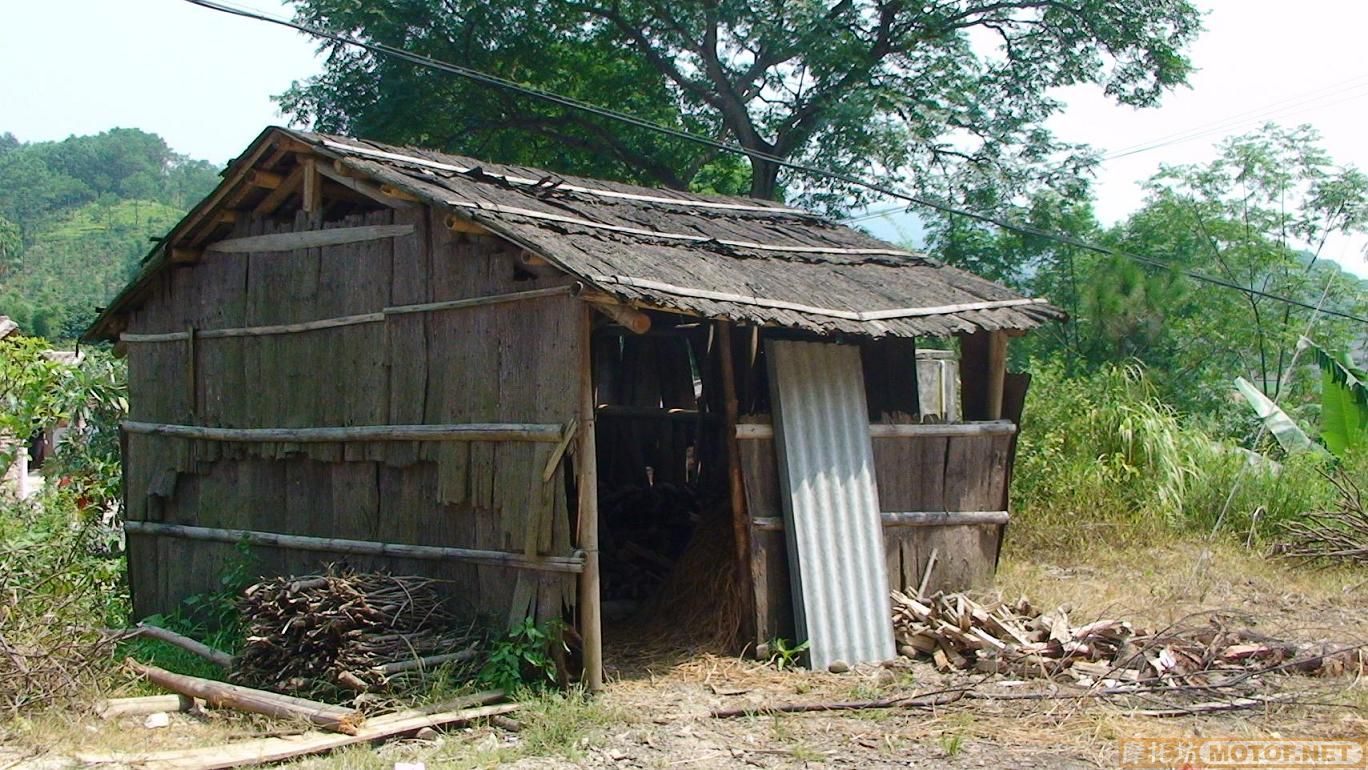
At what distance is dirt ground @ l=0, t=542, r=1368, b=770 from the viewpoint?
6461 millimetres

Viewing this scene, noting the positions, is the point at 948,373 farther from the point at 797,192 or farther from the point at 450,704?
the point at 450,704

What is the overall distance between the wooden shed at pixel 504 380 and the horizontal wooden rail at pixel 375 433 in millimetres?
20

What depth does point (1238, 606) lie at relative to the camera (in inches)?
400

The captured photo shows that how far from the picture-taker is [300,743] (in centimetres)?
654

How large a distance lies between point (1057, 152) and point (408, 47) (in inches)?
414

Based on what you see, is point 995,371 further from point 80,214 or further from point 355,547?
point 80,214

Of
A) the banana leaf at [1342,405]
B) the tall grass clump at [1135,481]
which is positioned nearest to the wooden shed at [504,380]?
the tall grass clump at [1135,481]

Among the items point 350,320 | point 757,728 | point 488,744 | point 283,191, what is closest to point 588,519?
point 488,744

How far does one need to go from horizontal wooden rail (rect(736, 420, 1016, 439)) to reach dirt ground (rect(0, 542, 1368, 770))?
1512 mm

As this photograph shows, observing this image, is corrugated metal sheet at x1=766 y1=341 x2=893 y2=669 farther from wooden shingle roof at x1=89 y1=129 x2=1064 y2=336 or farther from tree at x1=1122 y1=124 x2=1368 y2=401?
tree at x1=1122 y1=124 x2=1368 y2=401

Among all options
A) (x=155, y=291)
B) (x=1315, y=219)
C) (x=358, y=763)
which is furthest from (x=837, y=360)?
(x=1315, y=219)

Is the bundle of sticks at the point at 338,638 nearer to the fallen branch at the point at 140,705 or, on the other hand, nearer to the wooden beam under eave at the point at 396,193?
the fallen branch at the point at 140,705

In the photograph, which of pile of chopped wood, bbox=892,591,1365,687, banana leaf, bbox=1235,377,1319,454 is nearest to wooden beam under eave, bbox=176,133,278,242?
pile of chopped wood, bbox=892,591,1365,687

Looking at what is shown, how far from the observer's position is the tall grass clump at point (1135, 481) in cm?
1261
